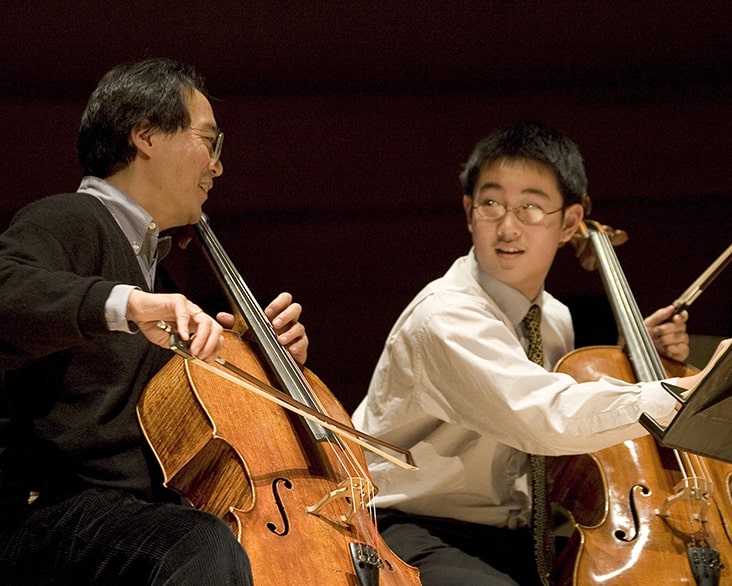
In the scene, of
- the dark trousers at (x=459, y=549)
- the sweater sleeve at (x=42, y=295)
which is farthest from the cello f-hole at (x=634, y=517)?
the sweater sleeve at (x=42, y=295)

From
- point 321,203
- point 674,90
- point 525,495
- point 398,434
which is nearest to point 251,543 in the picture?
point 398,434

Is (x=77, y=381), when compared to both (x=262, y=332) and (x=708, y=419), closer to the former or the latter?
(x=262, y=332)

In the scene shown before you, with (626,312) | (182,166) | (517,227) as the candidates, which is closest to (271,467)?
(182,166)

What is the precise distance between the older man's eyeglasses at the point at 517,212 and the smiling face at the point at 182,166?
60cm

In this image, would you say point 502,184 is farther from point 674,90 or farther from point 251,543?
point 251,543

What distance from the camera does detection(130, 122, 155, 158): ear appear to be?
1.73 meters

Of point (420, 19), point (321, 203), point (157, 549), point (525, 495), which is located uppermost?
point (420, 19)

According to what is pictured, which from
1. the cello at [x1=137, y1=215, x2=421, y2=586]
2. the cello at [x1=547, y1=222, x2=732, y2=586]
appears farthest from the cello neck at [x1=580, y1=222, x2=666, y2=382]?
the cello at [x1=137, y1=215, x2=421, y2=586]

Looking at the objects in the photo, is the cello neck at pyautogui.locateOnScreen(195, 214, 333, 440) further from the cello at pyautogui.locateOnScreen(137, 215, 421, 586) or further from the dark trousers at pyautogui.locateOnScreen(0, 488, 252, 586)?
the dark trousers at pyautogui.locateOnScreen(0, 488, 252, 586)

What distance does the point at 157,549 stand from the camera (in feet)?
4.31

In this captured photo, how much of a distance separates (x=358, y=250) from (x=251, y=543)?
53.9 inches

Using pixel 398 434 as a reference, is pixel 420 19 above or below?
above

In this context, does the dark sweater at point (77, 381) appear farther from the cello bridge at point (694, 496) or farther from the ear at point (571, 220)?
the ear at point (571, 220)

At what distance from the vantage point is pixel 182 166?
1748 mm
